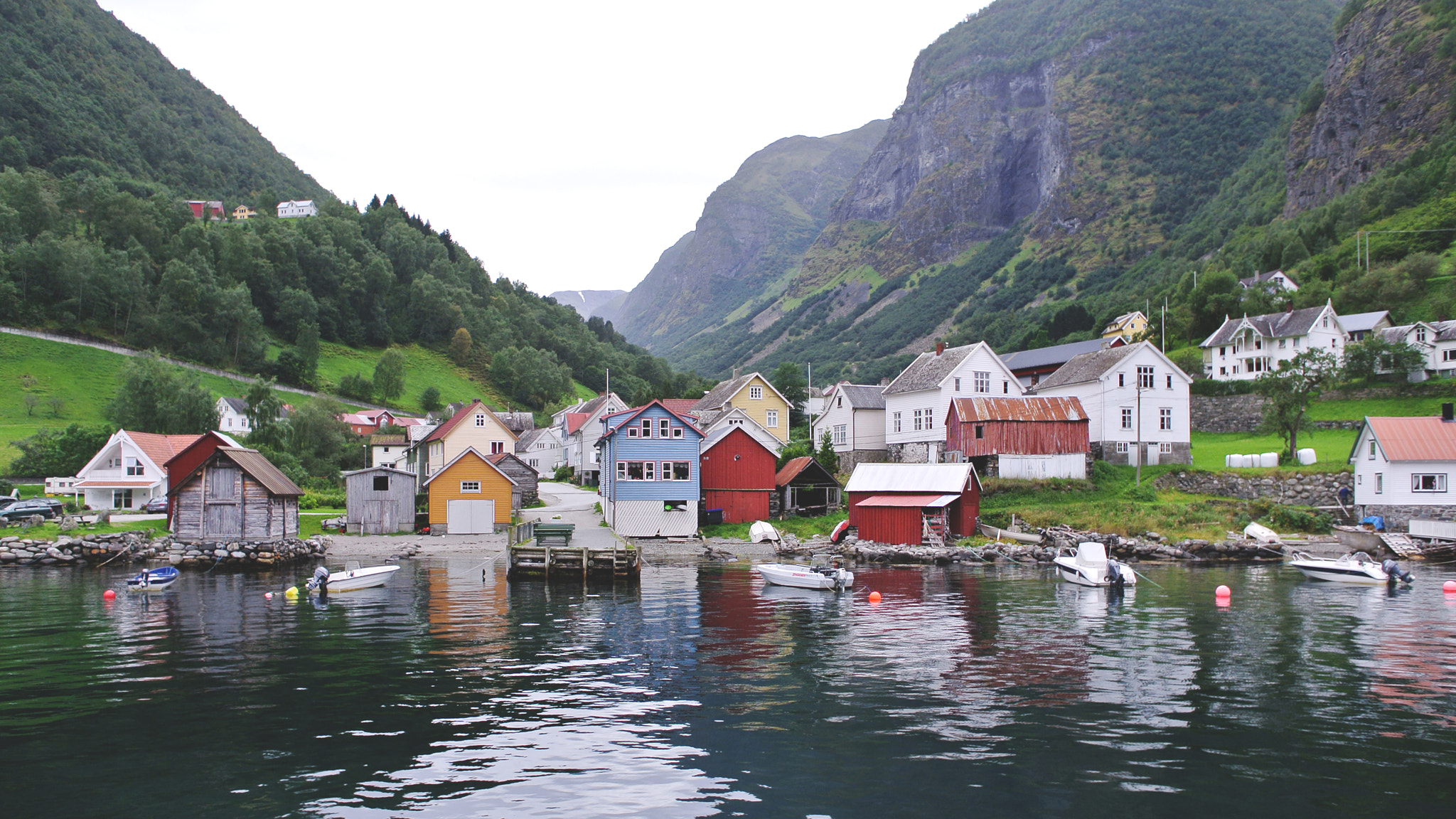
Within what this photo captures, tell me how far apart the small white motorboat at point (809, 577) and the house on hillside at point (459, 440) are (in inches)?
1691

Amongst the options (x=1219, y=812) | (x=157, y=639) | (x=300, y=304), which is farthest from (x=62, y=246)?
(x=1219, y=812)

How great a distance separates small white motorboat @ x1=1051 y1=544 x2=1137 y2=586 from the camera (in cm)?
3778

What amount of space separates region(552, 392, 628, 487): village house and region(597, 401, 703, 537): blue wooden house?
29407mm

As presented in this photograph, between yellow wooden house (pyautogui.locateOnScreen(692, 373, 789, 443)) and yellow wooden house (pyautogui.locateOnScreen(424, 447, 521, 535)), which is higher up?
yellow wooden house (pyautogui.locateOnScreen(692, 373, 789, 443))

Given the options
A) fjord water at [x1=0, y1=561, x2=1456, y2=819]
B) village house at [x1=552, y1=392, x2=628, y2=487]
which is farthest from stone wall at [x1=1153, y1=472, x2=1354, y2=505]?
village house at [x1=552, y1=392, x2=628, y2=487]

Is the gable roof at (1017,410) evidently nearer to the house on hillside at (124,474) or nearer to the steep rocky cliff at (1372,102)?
the house on hillside at (124,474)

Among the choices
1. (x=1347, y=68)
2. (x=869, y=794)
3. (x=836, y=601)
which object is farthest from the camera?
(x=1347, y=68)

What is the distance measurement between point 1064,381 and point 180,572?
59577mm

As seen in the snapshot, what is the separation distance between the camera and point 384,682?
21.0m

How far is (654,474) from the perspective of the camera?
181ft

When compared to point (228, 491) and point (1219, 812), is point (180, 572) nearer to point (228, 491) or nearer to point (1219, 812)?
point (228, 491)

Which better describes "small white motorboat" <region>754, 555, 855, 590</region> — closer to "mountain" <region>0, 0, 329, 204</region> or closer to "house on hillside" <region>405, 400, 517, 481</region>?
"house on hillside" <region>405, 400, 517, 481</region>

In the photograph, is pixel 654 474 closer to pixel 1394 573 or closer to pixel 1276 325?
pixel 1394 573

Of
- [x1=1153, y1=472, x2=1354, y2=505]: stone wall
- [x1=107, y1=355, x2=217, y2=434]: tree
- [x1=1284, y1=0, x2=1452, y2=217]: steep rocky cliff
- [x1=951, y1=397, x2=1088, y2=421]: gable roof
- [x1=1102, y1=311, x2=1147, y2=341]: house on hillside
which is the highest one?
[x1=1284, y1=0, x2=1452, y2=217]: steep rocky cliff
